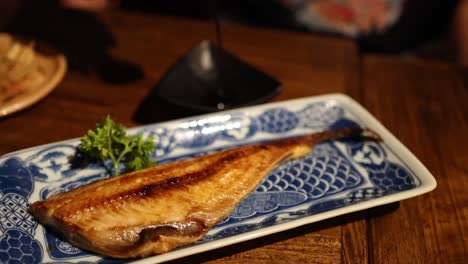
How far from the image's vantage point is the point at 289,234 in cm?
107

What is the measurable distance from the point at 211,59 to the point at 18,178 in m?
0.83

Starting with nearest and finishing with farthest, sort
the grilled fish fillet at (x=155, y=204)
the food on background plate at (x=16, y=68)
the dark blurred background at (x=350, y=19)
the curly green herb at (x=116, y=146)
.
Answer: the grilled fish fillet at (x=155, y=204) → the curly green herb at (x=116, y=146) → the food on background plate at (x=16, y=68) → the dark blurred background at (x=350, y=19)

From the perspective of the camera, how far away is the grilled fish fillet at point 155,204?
98cm

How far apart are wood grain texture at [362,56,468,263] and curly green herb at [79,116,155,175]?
61cm

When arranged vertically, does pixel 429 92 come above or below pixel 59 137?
above

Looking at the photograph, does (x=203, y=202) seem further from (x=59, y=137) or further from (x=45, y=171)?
(x=59, y=137)

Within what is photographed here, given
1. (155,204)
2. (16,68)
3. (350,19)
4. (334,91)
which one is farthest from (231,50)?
(155,204)

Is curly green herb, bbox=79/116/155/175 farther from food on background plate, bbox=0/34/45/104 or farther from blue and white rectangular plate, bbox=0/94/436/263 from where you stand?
food on background plate, bbox=0/34/45/104

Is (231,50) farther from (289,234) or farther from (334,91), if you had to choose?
(289,234)

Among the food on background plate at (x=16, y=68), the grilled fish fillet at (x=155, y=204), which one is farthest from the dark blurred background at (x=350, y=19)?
the grilled fish fillet at (x=155, y=204)

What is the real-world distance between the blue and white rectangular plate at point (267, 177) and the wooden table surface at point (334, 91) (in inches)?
2.6

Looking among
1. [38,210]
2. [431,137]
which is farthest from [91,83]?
[431,137]

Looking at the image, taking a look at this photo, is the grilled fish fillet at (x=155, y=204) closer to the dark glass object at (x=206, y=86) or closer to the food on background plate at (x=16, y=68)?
the dark glass object at (x=206, y=86)

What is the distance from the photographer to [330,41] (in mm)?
2027
